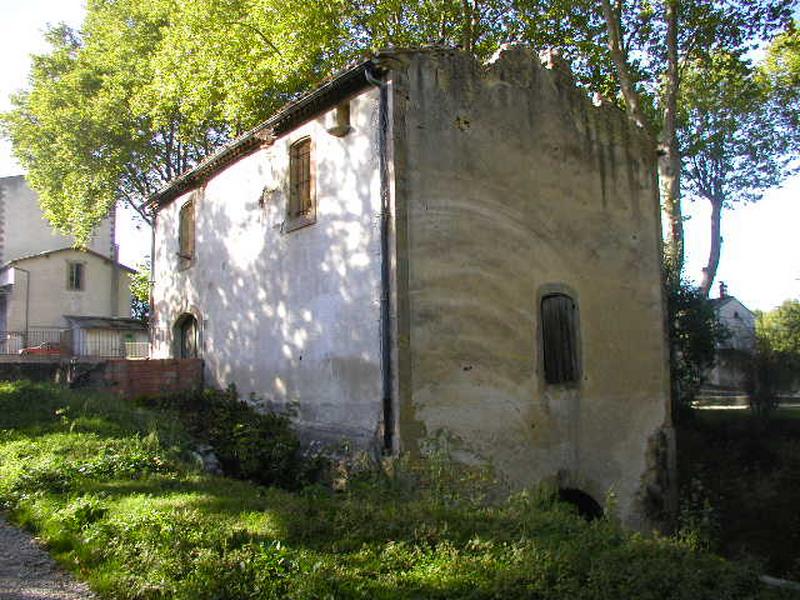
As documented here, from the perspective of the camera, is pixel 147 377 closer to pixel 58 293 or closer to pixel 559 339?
pixel 559 339

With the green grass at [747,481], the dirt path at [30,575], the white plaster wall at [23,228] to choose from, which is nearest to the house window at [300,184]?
the dirt path at [30,575]

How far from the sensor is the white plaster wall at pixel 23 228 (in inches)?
1345

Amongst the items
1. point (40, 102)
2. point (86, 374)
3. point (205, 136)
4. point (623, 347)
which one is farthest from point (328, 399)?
point (40, 102)

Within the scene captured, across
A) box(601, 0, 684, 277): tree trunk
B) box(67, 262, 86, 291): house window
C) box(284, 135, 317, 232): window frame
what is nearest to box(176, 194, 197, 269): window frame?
box(284, 135, 317, 232): window frame

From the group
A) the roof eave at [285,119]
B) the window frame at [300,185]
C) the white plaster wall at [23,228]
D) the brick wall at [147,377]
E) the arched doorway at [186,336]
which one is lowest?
the brick wall at [147,377]

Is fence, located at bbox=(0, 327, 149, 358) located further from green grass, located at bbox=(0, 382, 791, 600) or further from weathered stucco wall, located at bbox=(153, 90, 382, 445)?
green grass, located at bbox=(0, 382, 791, 600)

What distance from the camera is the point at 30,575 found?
536 cm

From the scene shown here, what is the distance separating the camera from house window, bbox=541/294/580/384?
11.0 m

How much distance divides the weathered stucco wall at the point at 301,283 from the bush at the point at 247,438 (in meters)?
0.43

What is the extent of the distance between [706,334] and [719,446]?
2.78 metres

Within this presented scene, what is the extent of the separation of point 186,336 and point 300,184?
6.06m

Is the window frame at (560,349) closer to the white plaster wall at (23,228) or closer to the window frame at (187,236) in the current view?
the window frame at (187,236)

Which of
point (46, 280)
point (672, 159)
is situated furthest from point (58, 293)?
point (672, 159)

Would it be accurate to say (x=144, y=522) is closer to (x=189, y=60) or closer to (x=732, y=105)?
(x=189, y=60)
